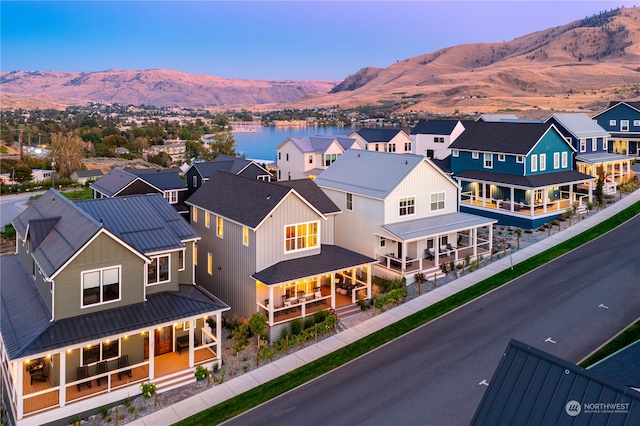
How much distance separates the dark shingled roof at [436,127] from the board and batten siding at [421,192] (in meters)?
31.6

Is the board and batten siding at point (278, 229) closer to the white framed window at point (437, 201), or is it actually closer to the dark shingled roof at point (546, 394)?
the white framed window at point (437, 201)

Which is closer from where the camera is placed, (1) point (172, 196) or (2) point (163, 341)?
(2) point (163, 341)

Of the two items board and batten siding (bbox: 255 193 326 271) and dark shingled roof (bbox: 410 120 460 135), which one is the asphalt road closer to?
board and batten siding (bbox: 255 193 326 271)

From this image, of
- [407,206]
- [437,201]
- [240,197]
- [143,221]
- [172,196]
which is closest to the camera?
[143,221]

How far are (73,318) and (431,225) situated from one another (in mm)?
21732

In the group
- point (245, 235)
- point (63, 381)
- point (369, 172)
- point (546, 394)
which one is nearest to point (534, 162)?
point (369, 172)

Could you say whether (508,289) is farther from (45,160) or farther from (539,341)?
(45,160)

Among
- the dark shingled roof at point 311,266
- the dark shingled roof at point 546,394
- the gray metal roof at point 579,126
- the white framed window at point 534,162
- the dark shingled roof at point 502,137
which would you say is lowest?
the dark shingled roof at point 311,266

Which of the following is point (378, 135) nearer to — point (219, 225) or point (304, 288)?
point (219, 225)

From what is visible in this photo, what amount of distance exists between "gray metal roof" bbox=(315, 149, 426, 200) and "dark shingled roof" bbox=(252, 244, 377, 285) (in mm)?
5582

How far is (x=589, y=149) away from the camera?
51594 millimetres

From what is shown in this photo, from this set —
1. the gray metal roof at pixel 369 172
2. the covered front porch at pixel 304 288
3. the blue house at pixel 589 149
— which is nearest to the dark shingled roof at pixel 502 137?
the blue house at pixel 589 149

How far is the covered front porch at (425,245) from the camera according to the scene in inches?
1228

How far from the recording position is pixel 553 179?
139 feet
